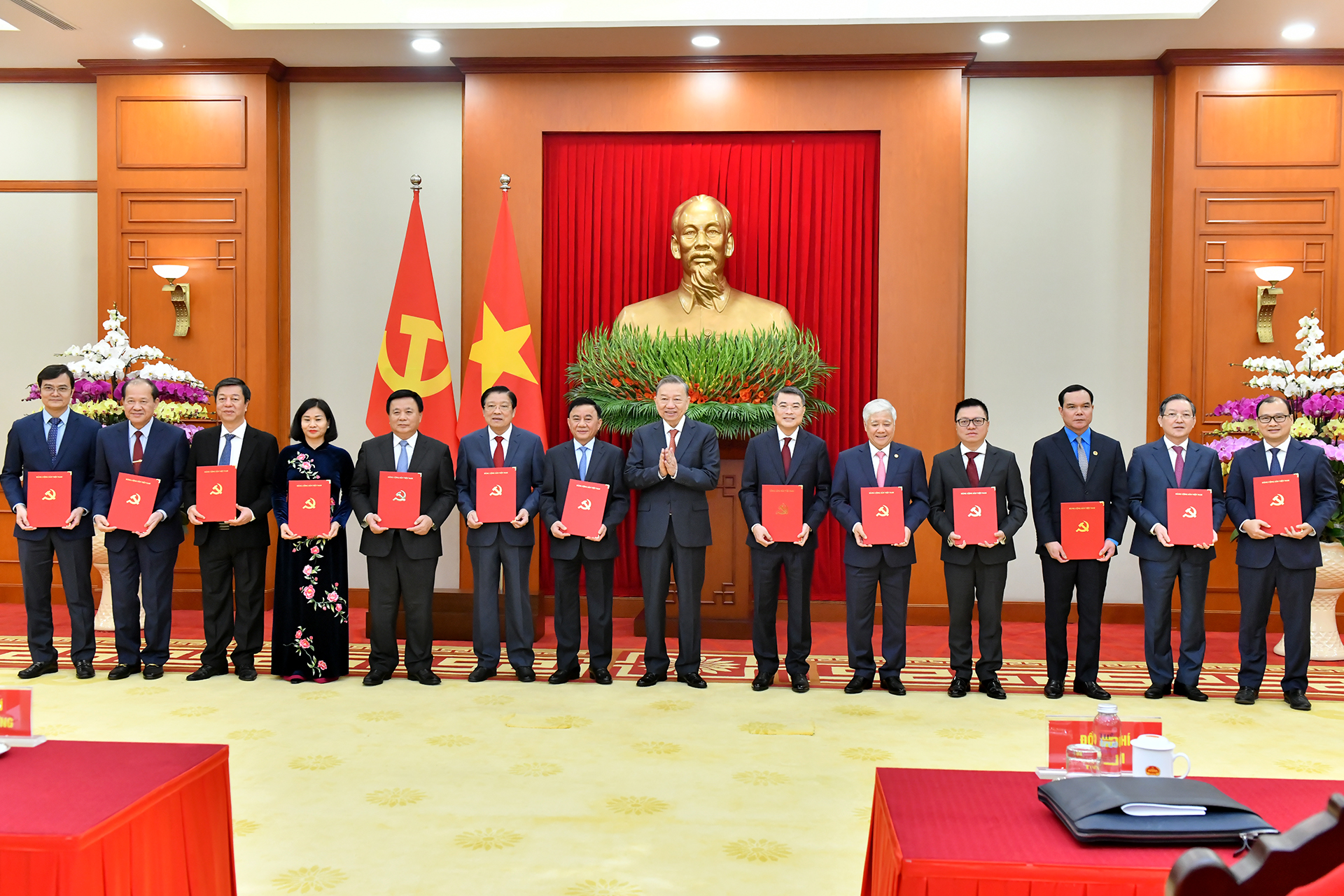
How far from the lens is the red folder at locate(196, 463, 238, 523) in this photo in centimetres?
482

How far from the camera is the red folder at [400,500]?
15.7 feet

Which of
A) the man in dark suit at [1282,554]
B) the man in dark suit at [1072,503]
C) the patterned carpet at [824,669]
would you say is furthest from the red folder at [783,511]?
the man in dark suit at [1282,554]

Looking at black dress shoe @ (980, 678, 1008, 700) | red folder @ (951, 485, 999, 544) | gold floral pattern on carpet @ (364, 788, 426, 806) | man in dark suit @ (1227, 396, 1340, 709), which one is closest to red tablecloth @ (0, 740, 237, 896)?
gold floral pattern on carpet @ (364, 788, 426, 806)

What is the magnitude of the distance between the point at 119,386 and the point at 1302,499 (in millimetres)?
6306

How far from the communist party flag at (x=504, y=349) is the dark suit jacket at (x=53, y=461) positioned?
1906 millimetres

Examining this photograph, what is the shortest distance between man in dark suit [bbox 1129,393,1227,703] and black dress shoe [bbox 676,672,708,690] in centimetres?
209

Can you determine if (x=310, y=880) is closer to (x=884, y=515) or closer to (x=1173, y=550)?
(x=884, y=515)

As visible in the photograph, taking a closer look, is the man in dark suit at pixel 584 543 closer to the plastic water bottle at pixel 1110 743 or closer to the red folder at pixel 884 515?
the red folder at pixel 884 515

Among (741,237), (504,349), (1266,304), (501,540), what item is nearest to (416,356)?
(504,349)

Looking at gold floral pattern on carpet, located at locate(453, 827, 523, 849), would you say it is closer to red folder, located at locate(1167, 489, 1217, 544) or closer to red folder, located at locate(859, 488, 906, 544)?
red folder, located at locate(859, 488, 906, 544)

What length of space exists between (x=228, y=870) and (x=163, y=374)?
15.0 feet

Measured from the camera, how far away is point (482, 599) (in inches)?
197

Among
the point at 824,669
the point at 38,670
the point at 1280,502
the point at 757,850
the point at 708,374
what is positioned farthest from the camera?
the point at 708,374

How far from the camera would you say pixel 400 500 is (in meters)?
4.80
